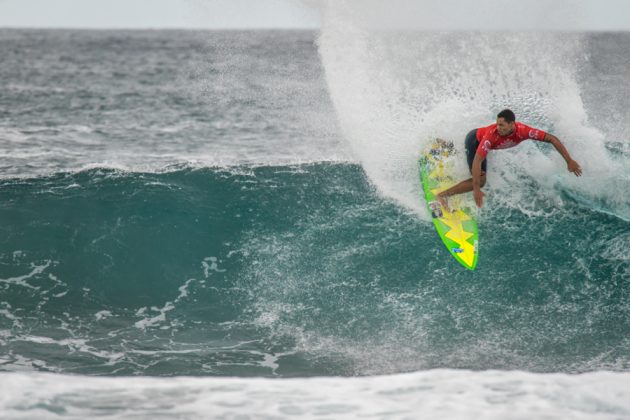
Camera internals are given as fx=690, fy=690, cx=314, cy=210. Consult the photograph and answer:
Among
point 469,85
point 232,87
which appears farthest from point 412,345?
point 232,87

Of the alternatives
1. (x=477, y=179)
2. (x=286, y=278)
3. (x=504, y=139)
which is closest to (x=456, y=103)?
(x=504, y=139)

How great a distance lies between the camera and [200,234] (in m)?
10.4

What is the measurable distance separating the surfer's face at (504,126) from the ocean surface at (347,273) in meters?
1.72

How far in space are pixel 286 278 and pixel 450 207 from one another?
2501mm

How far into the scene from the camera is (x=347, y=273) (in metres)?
9.13

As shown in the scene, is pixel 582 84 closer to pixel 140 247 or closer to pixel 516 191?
pixel 516 191

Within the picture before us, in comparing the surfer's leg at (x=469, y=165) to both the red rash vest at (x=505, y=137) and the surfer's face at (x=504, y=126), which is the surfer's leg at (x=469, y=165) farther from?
the surfer's face at (x=504, y=126)

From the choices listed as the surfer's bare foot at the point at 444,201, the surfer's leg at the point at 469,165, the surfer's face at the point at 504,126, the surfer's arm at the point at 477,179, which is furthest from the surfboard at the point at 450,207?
the surfer's face at the point at 504,126

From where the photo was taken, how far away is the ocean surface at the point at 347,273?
5.84 m

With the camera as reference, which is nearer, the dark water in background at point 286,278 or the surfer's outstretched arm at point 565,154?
the dark water in background at point 286,278

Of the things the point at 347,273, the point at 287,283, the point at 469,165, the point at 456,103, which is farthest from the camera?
the point at 456,103

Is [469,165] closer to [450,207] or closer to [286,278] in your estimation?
[450,207]

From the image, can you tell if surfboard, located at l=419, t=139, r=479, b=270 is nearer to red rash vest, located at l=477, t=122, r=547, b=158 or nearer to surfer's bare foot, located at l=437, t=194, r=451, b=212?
surfer's bare foot, located at l=437, t=194, r=451, b=212

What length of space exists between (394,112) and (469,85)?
1.33 meters
